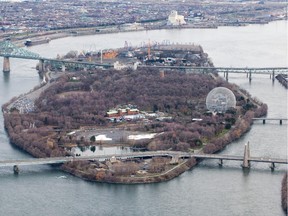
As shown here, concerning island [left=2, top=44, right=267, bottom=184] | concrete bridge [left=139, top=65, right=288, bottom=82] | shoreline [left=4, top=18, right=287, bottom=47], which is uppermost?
shoreline [left=4, top=18, right=287, bottom=47]

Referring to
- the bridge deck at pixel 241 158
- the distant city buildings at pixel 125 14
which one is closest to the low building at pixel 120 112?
the bridge deck at pixel 241 158

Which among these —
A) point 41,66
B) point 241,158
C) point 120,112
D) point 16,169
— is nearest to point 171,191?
point 241,158

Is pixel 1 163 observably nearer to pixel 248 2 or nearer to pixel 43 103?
pixel 43 103

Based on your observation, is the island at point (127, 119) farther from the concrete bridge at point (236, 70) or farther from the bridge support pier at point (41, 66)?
the bridge support pier at point (41, 66)

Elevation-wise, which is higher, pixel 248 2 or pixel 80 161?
pixel 248 2

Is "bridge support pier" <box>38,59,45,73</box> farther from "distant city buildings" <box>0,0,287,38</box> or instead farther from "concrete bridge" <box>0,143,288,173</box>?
"concrete bridge" <box>0,143,288,173</box>

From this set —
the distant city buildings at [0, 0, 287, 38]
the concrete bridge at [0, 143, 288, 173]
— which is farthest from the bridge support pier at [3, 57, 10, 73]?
the concrete bridge at [0, 143, 288, 173]

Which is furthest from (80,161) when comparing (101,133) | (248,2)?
(248,2)
